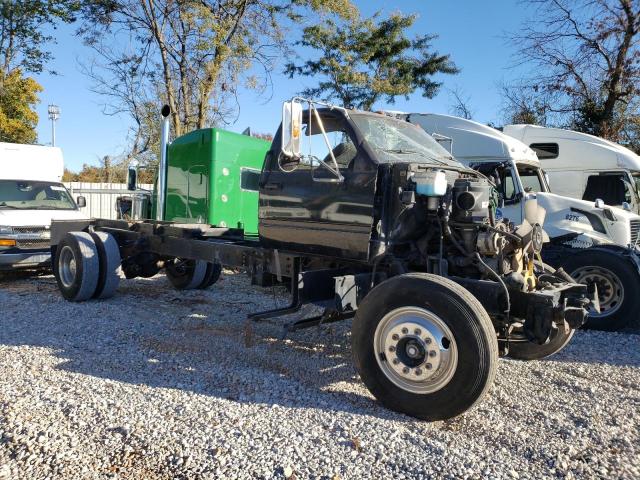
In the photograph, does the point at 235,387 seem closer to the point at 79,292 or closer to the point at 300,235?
the point at 300,235

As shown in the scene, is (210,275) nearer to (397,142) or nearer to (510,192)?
(397,142)

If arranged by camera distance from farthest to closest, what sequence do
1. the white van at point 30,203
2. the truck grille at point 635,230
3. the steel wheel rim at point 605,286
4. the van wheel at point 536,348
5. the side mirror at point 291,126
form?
the white van at point 30,203 < the truck grille at point 635,230 < the steel wheel rim at point 605,286 < the van wheel at point 536,348 < the side mirror at point 291,126

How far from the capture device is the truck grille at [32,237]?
956 cm

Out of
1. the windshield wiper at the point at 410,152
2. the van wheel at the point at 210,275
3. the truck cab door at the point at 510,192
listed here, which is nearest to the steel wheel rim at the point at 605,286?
the truck cab door at the point at 510,192

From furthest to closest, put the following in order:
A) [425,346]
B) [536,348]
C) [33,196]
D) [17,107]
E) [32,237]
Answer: [17,107]
[33,196]
[32,237]
[536,348]
[425,346]

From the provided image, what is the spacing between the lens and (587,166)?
10.2m

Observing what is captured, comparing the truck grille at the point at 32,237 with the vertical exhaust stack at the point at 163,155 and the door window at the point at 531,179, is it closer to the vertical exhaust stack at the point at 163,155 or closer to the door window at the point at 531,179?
the vertical exhaust stack at the point at 163,155

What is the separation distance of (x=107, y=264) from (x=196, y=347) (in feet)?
9.00

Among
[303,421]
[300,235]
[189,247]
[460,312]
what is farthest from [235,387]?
[189,247]

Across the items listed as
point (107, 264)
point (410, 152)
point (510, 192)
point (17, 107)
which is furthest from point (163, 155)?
point (17, 107)

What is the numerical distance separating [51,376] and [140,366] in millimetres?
725

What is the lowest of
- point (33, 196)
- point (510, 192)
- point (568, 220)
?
point (33, 196)

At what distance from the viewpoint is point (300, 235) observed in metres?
5.17

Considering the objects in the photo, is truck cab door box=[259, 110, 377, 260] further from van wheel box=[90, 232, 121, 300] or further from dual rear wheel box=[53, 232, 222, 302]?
van wheel box=[90, 232, 121, 300]
